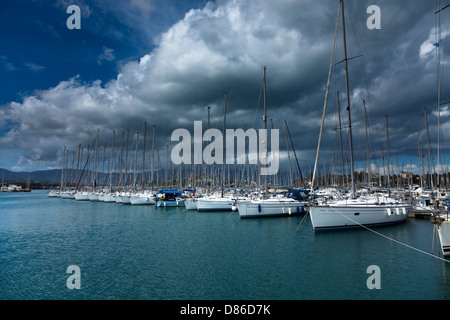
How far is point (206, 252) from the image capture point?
2109cm

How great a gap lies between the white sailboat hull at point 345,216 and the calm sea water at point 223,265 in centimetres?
92

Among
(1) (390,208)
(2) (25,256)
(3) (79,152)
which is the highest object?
(3) (79,152)

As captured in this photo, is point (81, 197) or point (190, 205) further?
point (81, 197)

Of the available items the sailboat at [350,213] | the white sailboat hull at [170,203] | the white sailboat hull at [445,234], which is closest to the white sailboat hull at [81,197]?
the white sailboat hull at [170,203]

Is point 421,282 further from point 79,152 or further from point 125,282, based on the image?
point 79,152

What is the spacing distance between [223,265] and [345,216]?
16218mm

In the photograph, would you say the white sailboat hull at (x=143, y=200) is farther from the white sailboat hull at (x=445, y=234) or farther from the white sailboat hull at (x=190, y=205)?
the white sailboat hull at (x=445, y=234)

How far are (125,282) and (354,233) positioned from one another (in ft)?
76.0

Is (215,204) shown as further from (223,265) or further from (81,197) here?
(81,197)

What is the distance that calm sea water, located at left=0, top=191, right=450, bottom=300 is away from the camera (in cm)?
1345

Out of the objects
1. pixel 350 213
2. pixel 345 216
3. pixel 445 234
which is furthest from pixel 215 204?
pixel 445 234

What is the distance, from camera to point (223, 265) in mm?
17672
